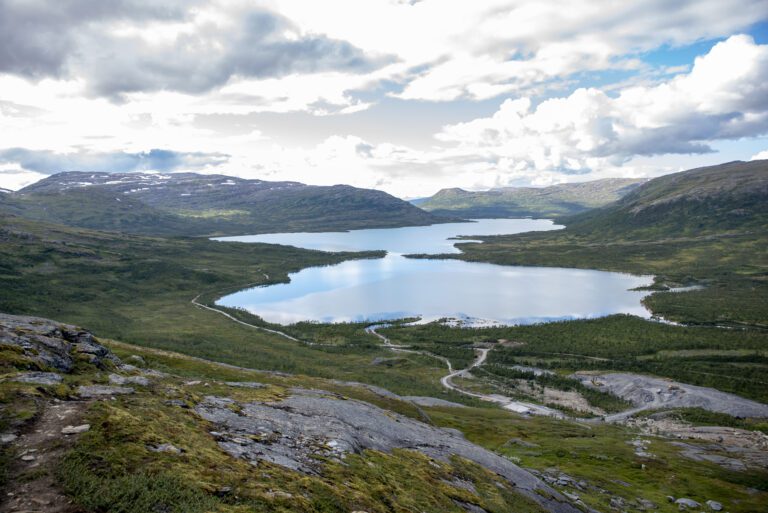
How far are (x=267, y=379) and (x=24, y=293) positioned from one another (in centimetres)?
17655

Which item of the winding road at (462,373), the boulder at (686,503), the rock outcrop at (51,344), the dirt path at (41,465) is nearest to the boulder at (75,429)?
the dirt path at (41,465)

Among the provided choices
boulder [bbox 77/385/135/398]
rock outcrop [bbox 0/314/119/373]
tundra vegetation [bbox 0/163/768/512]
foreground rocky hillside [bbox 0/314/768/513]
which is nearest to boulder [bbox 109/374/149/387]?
foreground rocky hillside [bbox 0/314/768/513]

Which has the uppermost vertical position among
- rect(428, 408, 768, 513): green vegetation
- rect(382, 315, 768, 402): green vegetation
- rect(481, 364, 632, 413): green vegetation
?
rect(428, 408, 768, 513): green vegetation

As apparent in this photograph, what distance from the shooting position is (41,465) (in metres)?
16.2

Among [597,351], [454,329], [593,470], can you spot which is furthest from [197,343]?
[597,351]

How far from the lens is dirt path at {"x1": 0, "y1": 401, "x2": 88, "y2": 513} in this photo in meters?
14.2

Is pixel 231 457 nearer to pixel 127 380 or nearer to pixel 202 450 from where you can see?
pixel 202 450

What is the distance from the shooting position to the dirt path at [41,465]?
560 inches

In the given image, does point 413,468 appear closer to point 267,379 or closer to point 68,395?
point 68,395

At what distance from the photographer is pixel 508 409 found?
9169 centimetres

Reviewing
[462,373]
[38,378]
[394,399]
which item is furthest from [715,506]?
[462,373]

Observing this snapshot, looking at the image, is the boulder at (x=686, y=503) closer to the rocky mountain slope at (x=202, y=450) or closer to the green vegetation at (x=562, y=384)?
the rocky mountain slope at (x=202, y=450)

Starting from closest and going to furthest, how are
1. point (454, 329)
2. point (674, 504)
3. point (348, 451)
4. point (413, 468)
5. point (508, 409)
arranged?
1. point (348, 451)
2. point (413, 468)
3. point (674, 504)
4. point (508, 409)
5. point (454, 329)

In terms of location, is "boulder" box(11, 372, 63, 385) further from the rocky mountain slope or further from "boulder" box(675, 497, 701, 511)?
"boulder" box(675, 497, 701, 511)
